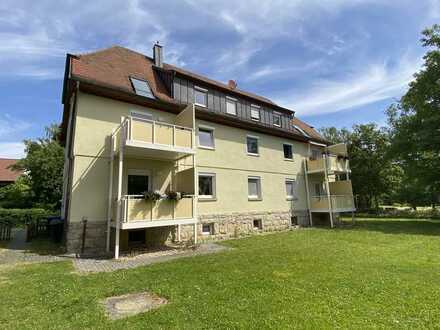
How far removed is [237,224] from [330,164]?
904cm

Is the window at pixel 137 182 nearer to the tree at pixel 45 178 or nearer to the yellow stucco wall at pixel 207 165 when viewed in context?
the yellow stucco wall at pixel 207 165

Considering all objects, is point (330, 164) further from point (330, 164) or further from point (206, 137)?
point (206, 137)

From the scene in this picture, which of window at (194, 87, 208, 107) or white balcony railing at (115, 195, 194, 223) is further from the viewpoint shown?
window at (194, 87, 208, 107)

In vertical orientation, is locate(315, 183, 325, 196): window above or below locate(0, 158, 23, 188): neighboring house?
below

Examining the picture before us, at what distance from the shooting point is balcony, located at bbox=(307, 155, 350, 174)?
62.6 ft

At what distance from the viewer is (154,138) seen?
10.9 metres

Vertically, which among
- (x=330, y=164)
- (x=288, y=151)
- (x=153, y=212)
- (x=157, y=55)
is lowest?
(x=153, y=212)

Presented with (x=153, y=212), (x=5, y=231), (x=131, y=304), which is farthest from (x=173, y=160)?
(x=5, y=231)

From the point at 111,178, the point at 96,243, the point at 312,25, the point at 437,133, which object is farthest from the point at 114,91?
the point at 437,133

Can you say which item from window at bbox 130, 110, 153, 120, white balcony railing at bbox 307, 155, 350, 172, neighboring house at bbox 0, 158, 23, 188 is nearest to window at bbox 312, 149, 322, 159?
white balcony railing at bbox 307, 155, 350, 172

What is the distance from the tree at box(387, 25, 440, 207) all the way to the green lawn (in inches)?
602

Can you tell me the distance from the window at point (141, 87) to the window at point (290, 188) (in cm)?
1132

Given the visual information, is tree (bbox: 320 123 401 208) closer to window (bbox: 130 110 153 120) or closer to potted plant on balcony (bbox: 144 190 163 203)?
window (bbox: 130 110 153 120)

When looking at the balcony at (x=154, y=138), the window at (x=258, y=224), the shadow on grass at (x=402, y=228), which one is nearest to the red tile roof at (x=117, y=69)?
the balcony at (x=154, y=138)
